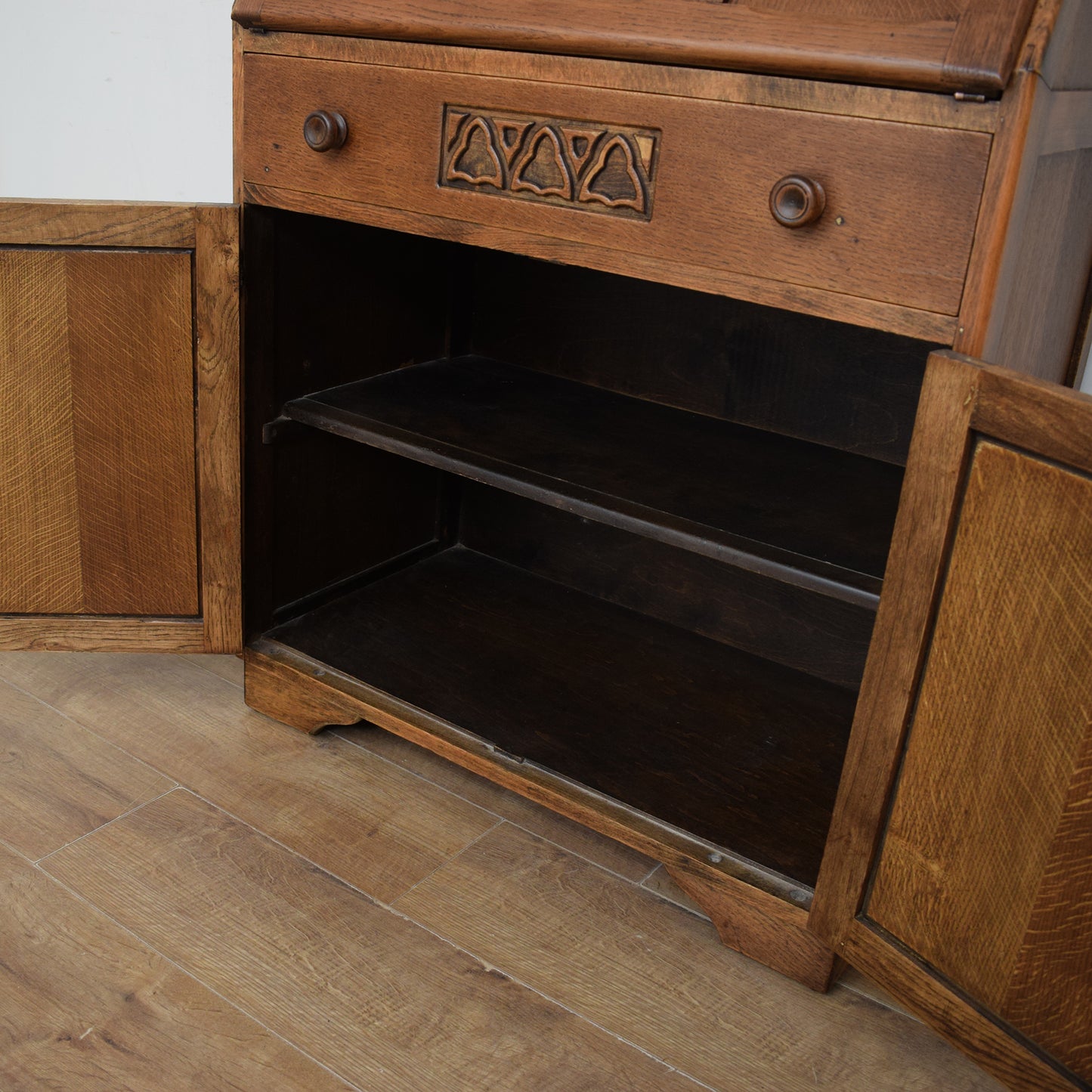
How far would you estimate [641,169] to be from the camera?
44.6 inches

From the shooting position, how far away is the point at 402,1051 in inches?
46.2

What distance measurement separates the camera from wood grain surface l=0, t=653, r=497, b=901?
4.77ft

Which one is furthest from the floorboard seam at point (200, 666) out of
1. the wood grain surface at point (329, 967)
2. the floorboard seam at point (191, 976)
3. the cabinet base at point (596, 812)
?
the floorboard seam at point (191, 976)

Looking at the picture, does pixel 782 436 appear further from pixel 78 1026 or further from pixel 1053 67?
pixel 78 1026

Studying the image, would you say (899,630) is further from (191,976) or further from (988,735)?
(191,976)

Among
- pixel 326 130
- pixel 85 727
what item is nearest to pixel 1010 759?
pixel 326 130

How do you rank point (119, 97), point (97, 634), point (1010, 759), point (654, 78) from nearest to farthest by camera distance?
point (1010, 759), point (654, 78), point (97, 634), point (119, 97)

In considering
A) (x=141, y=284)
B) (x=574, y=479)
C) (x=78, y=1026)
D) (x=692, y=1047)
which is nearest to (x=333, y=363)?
(x=141, y=284)

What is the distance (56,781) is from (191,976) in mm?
407

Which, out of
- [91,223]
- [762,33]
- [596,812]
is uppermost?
[762,33]

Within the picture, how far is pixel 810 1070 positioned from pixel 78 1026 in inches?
29.0

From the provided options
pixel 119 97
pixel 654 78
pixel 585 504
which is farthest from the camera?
pixel 119 97

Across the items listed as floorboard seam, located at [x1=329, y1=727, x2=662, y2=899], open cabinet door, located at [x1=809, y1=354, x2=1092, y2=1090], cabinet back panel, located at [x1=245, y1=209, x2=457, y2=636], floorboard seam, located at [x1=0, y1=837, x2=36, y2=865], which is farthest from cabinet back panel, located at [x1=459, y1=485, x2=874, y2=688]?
floorboard seam, located at [x1=0, y1=837, x2=36, y2=865]

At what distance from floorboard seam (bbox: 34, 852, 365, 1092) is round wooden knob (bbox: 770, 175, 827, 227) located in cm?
91
